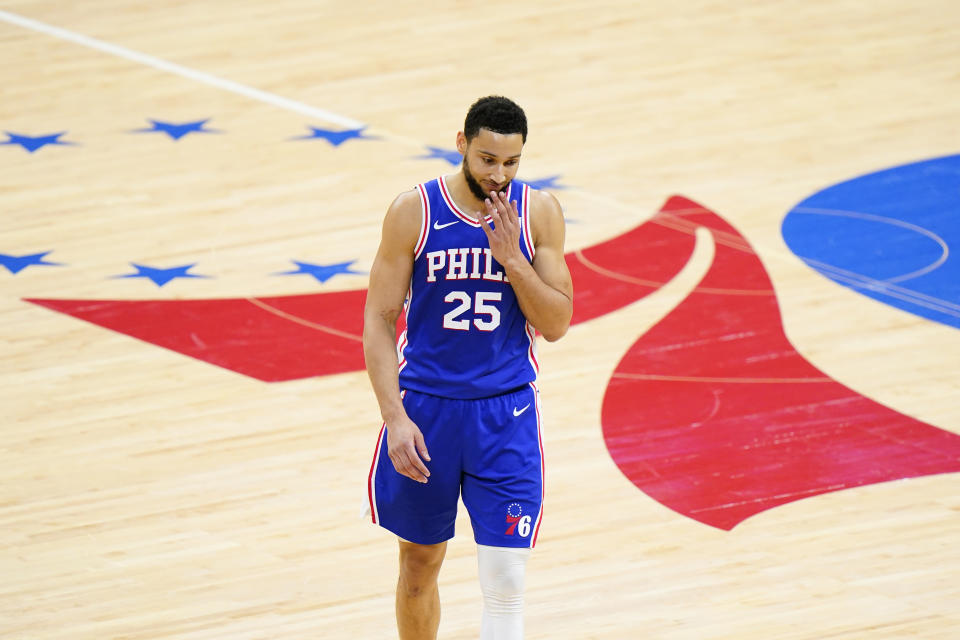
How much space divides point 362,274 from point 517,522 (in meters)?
3.98

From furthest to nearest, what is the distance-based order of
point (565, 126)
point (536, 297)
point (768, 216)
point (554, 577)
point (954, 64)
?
point (954, 64) → point (565, 126) → point (768, 216) → point (554, 577) → point (536, 297)

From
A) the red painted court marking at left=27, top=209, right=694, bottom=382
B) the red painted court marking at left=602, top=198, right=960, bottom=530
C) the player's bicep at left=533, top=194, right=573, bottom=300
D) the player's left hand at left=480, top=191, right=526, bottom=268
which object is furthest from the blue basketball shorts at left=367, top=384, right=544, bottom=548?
the red painted court marking at left=27, top=209, right=694, bottom=382

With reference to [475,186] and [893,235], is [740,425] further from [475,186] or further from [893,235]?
[475,186]

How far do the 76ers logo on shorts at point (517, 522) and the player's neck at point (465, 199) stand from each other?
77 cm

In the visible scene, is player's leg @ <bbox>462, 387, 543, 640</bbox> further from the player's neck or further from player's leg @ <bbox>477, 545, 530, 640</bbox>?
the player's neck

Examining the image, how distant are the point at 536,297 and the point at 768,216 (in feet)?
15.8

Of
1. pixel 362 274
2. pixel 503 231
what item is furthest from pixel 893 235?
pixel 503 231

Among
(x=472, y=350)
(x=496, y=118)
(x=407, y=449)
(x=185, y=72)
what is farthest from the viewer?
(x=185, y=72)

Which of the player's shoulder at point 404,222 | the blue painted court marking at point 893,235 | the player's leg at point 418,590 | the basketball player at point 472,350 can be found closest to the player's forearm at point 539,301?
the basketball player at point 472,350

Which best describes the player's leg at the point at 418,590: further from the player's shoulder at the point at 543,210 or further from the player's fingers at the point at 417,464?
the player's shoulder at the point at 543,210

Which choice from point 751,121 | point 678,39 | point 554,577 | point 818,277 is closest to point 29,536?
point 554,577

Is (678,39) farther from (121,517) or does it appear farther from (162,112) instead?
(121,517)

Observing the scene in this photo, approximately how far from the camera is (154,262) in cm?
800

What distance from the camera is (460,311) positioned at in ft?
12.9
